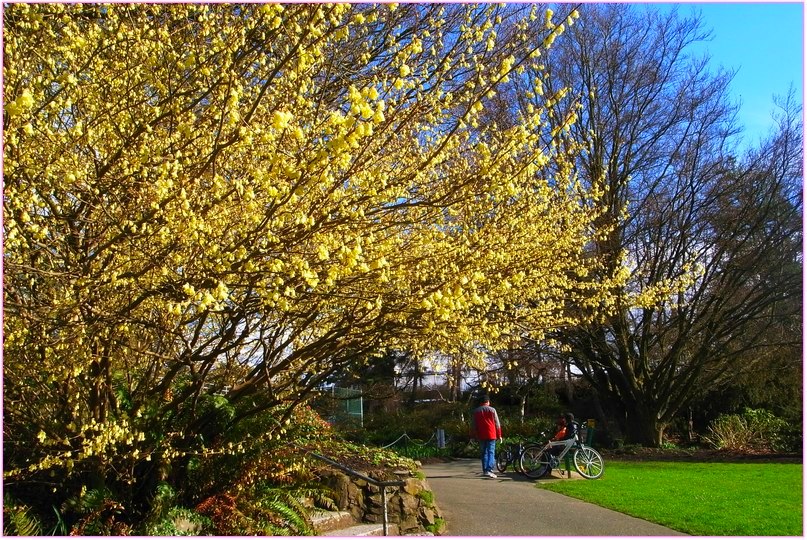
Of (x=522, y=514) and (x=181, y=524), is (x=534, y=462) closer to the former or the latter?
(x=522, y=514)

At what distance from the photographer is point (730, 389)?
2020cm

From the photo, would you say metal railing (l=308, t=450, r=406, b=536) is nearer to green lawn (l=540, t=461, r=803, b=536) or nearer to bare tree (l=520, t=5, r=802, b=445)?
green lawn (l=540, t=461, r=803, b=536)

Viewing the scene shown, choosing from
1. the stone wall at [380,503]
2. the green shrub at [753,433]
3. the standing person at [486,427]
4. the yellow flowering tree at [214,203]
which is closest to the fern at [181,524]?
the yellow flowering tree at [214,203]

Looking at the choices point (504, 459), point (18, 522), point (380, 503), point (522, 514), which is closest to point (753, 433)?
point (504, 459)

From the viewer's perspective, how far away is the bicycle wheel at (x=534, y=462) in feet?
36.2

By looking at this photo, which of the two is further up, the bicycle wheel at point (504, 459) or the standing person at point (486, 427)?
the standing person at point (486, 427)

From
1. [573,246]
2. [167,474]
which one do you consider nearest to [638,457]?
[573,246]

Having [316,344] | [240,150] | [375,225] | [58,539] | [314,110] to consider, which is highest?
[314,110]

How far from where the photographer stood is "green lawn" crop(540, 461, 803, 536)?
22.8ft

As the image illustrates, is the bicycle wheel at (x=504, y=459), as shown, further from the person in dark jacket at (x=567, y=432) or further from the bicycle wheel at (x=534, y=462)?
the person in dark jacket at (x=567, y=432)

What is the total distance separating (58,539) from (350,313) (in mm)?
2563

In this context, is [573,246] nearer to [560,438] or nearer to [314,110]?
Answer: [314,110]

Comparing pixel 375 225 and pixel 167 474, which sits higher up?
pixel 375 225

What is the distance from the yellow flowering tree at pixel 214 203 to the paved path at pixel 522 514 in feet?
7.97
